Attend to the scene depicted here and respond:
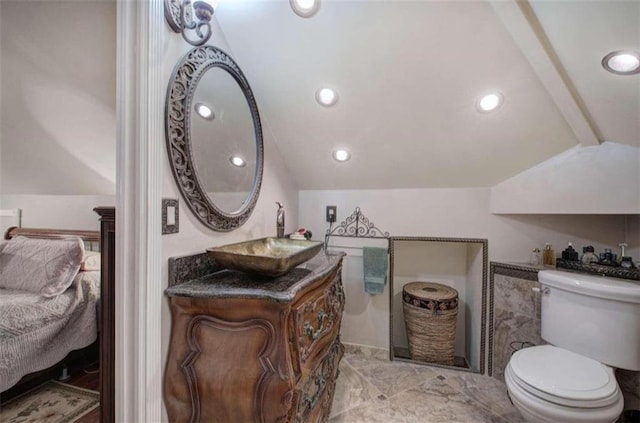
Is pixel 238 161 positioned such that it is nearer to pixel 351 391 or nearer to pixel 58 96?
pixel 58 96

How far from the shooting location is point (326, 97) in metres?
1.75

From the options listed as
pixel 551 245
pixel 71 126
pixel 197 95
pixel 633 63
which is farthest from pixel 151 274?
pixel 551 245

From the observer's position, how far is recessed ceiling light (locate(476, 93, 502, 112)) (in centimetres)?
159

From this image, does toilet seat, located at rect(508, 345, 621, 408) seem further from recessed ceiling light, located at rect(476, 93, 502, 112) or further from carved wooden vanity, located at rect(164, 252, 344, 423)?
recessed ceiling light, located at rect(476, 93, 502, 112)

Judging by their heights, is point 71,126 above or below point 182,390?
above

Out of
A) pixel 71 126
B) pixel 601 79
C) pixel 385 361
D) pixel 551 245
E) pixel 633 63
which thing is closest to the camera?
pixel 633 63

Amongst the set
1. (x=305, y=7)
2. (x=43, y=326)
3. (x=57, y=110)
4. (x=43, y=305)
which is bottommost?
(x=43, y=326)

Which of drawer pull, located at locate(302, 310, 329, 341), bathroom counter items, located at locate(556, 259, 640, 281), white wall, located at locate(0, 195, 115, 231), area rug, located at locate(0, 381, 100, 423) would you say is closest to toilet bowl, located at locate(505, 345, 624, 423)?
bathroom counter items, located at locate(556, 259, 640, 281)

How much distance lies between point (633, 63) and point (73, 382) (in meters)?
3.73

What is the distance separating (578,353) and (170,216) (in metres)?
2.36

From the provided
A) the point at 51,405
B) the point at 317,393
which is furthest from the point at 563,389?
the point at 51,405

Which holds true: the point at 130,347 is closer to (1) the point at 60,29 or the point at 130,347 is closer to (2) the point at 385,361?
(1) the point at 60,29

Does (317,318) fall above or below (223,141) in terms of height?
below

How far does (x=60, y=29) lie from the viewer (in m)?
1.30
